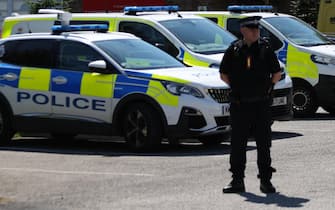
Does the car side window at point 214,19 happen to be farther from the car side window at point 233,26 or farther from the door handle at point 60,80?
the door handle at point 60,80

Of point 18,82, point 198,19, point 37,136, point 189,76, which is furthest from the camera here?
point 198,19

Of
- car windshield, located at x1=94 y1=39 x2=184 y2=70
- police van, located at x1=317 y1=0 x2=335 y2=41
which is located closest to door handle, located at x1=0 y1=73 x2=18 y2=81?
car windshield, located at x1=94 y1=39 x2=184 y2=70

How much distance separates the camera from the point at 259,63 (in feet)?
26.7

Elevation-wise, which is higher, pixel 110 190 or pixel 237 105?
pixel 237 105

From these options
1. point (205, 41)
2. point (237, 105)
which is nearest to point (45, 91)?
point (205, 41)

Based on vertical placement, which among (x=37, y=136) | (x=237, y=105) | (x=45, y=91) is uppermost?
(x=237, y=105)

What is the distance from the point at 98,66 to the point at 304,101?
4.69 metres

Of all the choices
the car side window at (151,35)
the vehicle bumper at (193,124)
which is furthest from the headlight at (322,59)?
the vehicle bumper at (193,124)

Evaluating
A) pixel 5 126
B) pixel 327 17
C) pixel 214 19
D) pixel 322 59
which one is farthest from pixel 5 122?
pixel 327 17

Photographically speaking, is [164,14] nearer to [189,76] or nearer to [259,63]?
[189,76]

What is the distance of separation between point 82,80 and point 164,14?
3.43 m

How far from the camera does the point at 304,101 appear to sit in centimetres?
1467

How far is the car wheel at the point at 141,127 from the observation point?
10828 millimetres

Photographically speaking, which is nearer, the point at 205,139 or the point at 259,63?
the point at 259,63
